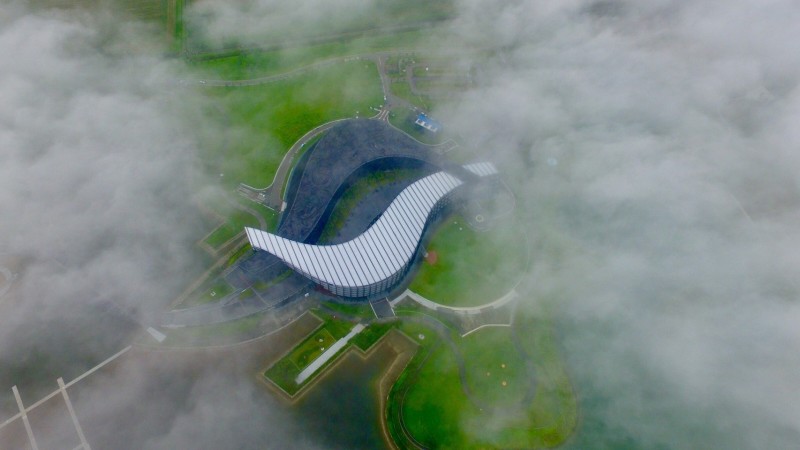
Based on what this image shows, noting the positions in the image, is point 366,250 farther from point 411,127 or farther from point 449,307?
point 411,127

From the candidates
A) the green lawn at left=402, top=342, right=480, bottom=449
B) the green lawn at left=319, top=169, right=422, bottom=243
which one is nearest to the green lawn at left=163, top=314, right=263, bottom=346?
the green lawn at left=319, top=169, right=422, bottom=243

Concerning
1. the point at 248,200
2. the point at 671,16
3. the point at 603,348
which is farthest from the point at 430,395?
the point at 671,16

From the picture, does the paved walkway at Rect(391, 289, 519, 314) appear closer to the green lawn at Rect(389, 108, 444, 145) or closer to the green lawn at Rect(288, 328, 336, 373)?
the green lawn at Rect(288, 328, 336, 373)

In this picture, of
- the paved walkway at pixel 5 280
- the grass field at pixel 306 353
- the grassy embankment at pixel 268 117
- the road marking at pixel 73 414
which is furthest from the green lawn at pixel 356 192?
the paved walkway at pixel 5 280

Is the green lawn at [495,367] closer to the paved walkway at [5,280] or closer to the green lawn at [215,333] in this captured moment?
the green lawn at [215,333]

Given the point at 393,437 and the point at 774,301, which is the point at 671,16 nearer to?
the point at 774,301

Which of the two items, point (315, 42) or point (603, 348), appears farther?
point (315, 42)
